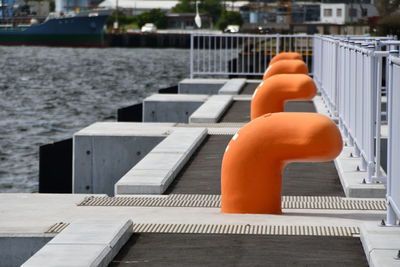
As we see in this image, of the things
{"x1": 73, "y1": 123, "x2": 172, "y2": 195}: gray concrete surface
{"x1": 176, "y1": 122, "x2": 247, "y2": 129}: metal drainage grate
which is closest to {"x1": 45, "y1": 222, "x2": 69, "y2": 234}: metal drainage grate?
{"x1": 73, "y1": 123, "x2": 172, "y2": 195}: gray concrete surface

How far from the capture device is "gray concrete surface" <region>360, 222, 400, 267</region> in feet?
28.4

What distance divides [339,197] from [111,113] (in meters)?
42.7

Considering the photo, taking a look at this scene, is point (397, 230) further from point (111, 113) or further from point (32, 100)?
point (32, 100)

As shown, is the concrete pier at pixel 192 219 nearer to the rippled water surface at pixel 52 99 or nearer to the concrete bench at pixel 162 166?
the concrete bench at pixel 162 166

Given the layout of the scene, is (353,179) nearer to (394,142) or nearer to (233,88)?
(394,142)

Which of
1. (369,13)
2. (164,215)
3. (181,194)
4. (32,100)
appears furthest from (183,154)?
(369,13)

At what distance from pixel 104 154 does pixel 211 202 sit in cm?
668

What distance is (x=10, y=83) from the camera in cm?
8462

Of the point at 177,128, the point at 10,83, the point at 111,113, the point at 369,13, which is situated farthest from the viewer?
the point at 369,13

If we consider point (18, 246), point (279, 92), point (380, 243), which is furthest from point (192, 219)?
point (279, 92)

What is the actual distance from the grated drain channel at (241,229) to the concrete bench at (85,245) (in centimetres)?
31

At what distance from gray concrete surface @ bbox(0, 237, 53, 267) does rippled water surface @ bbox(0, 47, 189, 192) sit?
713 inches

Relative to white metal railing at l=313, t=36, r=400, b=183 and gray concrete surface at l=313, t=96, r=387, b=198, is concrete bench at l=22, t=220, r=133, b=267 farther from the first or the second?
white metal railing at l=313, t=36, r=400, b=183

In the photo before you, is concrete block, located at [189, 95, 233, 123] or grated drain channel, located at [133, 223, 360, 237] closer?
grated drain channel, located at [133, 223, 360, 237]
